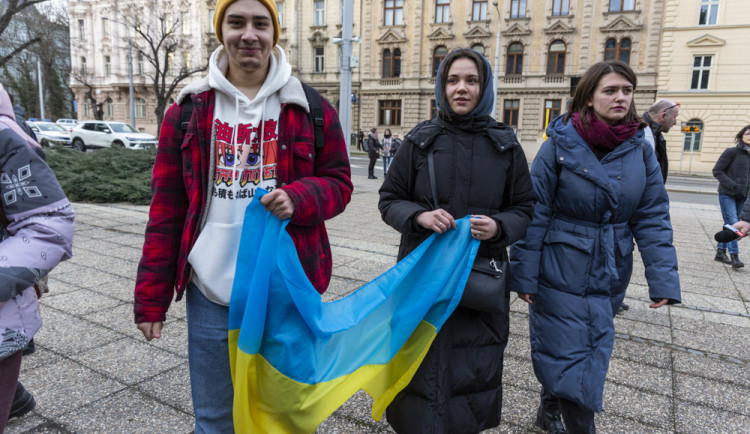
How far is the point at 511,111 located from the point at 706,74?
37.2ft

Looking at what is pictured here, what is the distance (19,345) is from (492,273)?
5.84 ft

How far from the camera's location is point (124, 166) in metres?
11.7

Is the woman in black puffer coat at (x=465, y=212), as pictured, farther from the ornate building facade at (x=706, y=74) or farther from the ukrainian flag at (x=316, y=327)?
the ornate building facade at (x=706, y=74)

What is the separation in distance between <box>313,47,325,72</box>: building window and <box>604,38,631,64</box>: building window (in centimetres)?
2035

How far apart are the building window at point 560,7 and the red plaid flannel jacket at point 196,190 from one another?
3594 cm

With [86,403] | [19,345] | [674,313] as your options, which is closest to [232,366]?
[19,345]

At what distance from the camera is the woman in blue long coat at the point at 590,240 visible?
237 centimetres

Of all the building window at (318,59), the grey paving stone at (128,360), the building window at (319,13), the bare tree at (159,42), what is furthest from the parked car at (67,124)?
the grey paving stone at (128,360)

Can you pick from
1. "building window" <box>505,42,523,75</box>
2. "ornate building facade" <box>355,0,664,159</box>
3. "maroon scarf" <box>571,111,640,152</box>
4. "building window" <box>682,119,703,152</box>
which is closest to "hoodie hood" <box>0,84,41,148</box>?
"maroon scarf" <box>571,111,640,152</box>

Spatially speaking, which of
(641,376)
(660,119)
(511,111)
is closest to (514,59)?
(511,111)

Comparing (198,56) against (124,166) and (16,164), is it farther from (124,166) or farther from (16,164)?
(16,164)

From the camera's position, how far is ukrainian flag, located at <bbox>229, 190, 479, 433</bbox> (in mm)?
1737

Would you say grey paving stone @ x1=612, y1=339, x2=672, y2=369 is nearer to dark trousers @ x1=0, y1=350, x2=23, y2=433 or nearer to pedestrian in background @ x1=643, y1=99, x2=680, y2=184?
pedestrian in background @ x1=643, y1=99, x2=680, y2=184

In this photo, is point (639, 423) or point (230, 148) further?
point (639, 423)
